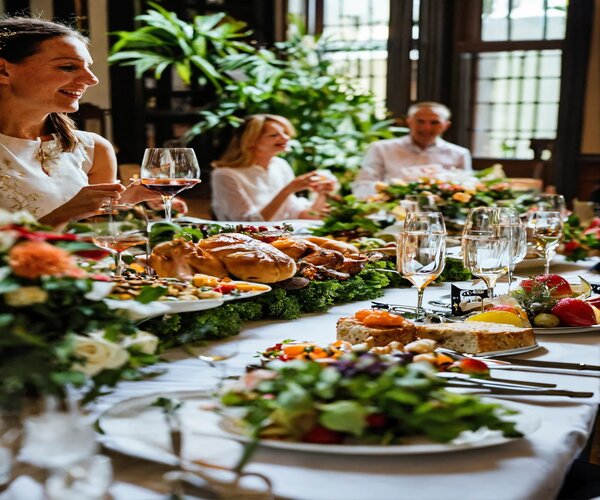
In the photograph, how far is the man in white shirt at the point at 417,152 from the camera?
5.24 meters

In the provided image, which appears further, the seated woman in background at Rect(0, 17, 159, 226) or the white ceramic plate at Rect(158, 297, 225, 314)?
the seated woman in background at Rect(0, 17, 159, 226)

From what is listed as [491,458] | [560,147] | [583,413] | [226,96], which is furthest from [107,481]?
[560,147]

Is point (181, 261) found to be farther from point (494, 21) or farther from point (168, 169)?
point (494, 21)

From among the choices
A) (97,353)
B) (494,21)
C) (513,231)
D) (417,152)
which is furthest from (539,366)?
(494,21)

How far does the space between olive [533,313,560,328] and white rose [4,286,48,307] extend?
0.96m

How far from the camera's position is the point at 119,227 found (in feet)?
4.43

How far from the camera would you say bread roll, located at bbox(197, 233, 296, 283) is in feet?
4.98

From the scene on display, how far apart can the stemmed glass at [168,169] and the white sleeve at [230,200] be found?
6.87 ft

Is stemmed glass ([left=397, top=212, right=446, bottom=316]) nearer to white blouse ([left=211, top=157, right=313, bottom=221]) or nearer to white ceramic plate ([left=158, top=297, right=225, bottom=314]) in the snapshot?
white ceramic plate ([left=158, top=297, right=225, bottom=314])

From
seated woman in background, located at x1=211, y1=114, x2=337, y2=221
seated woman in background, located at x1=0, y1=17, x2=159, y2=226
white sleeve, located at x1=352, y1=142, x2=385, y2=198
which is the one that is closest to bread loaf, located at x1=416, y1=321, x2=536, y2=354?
seated woman in background, located at x1=0, y1=17, x2=159, y2=226

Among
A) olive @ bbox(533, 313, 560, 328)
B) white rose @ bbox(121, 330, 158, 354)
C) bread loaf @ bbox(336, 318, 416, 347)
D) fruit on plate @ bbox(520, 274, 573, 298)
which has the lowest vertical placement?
olive @ bbox(533, 313, 560, 328)

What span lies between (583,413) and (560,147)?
6.65 m

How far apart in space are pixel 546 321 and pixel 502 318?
4.5 inches

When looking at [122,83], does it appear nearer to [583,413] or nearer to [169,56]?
[169,56]
